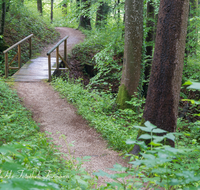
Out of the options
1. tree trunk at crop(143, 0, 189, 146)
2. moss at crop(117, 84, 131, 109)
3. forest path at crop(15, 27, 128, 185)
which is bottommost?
forest path at crop(15, 27, 128, 185)

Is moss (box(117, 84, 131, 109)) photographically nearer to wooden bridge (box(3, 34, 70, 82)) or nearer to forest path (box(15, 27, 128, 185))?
forest path (box(15, 27, 128, 185))

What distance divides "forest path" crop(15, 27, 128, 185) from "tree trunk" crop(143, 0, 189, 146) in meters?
1.20

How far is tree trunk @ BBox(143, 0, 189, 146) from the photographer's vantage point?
3.44 meters

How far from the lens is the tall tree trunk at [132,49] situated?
20.5 feet

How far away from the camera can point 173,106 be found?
361cm

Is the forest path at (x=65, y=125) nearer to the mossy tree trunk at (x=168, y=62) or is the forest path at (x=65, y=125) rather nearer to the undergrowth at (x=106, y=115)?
the undergrowth at (x=106, y=115)

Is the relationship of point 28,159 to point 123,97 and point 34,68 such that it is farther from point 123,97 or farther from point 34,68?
point 34,68

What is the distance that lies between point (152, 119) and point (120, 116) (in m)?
2.59

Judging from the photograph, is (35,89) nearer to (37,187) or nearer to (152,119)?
(152,119)

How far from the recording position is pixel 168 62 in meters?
3.55

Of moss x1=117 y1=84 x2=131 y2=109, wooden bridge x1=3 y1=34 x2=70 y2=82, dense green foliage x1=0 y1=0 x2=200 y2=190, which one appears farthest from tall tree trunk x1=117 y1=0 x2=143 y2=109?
wooden bridge x1=3 y1=34 x2=70 y2=82

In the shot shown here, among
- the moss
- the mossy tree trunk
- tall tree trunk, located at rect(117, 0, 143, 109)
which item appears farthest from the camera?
the moss

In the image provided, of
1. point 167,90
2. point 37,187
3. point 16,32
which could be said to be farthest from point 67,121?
point 16,32

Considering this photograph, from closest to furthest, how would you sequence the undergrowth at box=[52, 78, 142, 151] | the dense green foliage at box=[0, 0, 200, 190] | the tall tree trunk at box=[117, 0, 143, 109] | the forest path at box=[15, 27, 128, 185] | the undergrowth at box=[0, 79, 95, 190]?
the undergrowth at box=[0, 79, 95, 190] < the dense green foliage at box=[0, 0, 200, 190] < the forest path at box=[15, 27, 128, 185] < the undergrowth at box=[52, 78, 142, 151] < the tall tree trunk at box=[117, 0, 143, 109]
